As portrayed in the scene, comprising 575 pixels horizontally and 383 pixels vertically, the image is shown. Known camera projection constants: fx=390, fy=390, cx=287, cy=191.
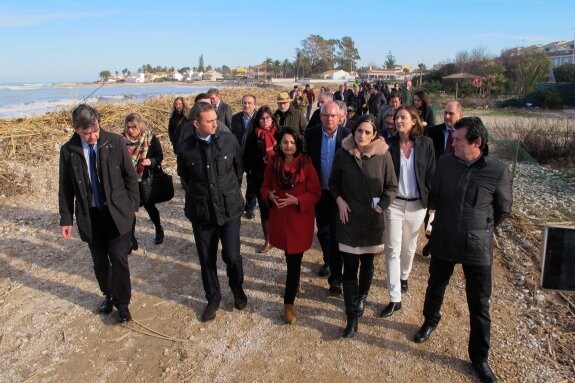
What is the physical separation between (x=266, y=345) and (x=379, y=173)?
1719 mm

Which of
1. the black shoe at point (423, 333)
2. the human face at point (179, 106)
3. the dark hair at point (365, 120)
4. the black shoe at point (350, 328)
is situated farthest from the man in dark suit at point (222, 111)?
the black shoe at point (423, 333)

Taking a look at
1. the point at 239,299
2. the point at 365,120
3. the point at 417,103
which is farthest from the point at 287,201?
the point at 417,103

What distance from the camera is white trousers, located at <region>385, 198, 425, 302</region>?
3520 mm

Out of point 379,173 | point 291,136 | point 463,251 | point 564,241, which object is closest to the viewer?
point 564,241

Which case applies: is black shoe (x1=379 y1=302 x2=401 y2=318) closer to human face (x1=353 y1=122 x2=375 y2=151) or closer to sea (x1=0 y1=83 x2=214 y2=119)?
human face (x1=353 y1=122 x2=375 y2=151)

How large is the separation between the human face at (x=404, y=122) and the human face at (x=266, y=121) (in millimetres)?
1616

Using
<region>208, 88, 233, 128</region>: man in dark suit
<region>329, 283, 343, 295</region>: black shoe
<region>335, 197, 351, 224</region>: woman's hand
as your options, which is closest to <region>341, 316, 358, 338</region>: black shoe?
<region>329, 283, 343, 295</region>: black shoe

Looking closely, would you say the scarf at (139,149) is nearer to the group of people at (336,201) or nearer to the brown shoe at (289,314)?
the group of people at (336,201)

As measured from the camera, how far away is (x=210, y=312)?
3.66 metres

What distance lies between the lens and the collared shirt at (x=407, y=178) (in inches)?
138

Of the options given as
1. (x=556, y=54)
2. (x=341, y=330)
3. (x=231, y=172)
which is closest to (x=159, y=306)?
(x=231, y=172)

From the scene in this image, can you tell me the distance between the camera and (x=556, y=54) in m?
81.4

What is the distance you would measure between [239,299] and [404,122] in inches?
90.0

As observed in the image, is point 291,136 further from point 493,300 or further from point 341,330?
point 493,300
